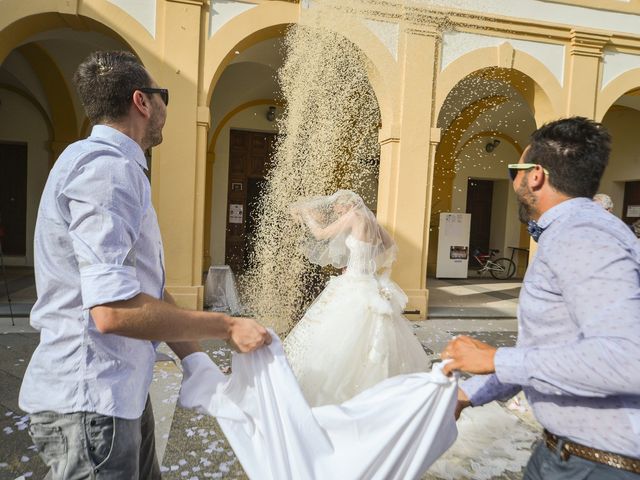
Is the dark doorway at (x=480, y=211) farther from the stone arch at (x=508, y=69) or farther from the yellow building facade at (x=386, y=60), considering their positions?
the stone arch at (x=508, y=69)

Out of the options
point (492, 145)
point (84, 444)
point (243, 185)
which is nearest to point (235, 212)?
point (243, 185)

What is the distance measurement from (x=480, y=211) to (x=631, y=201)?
3.96 metres

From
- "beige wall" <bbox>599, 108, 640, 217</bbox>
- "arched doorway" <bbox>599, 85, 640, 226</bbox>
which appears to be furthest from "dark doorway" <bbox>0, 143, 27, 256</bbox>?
"arched doorway" <bbox>599, 85, 640, 226</bbox>

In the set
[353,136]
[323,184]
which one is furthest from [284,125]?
[323,184]

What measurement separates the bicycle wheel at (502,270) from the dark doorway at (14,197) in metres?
12.3

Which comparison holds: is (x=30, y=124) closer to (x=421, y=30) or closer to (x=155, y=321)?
(x=421, y=30)

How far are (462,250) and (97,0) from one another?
978 centimetres

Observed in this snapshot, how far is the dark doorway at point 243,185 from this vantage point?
11602 mm

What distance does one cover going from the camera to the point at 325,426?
5.11 ft

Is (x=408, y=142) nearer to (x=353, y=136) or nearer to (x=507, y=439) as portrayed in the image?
(x=353, y=136)

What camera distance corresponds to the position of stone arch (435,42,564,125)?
23.9 feet

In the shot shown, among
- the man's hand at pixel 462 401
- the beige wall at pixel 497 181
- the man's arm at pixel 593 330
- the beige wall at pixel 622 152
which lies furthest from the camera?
the beige wall at pixel 497 181

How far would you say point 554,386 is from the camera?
118 cm

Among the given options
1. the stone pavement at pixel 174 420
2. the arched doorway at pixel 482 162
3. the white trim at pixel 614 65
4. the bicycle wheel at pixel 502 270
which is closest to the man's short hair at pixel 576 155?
the stone pavement at pixel 174 420
